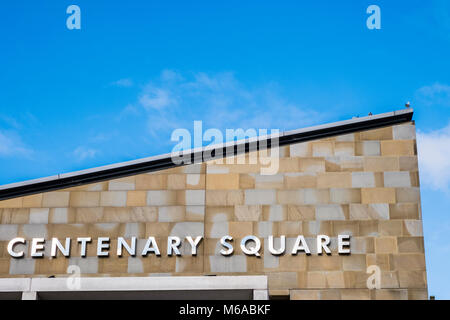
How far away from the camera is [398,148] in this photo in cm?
2577

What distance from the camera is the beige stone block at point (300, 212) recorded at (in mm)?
25016

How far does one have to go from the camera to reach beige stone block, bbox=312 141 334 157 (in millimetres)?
25875

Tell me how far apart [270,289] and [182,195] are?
15.6 ft

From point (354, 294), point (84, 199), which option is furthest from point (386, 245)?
point (84, 199)

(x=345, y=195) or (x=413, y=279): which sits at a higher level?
(x=345, y=195)

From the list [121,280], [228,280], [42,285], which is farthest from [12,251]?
[228,280]

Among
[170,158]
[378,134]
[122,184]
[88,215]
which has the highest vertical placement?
[378,134]

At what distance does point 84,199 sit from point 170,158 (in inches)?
140

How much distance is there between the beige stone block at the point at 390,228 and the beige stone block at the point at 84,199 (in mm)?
10410

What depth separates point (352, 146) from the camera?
25.9 meters

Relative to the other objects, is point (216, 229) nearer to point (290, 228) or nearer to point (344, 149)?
point (290, 228)
